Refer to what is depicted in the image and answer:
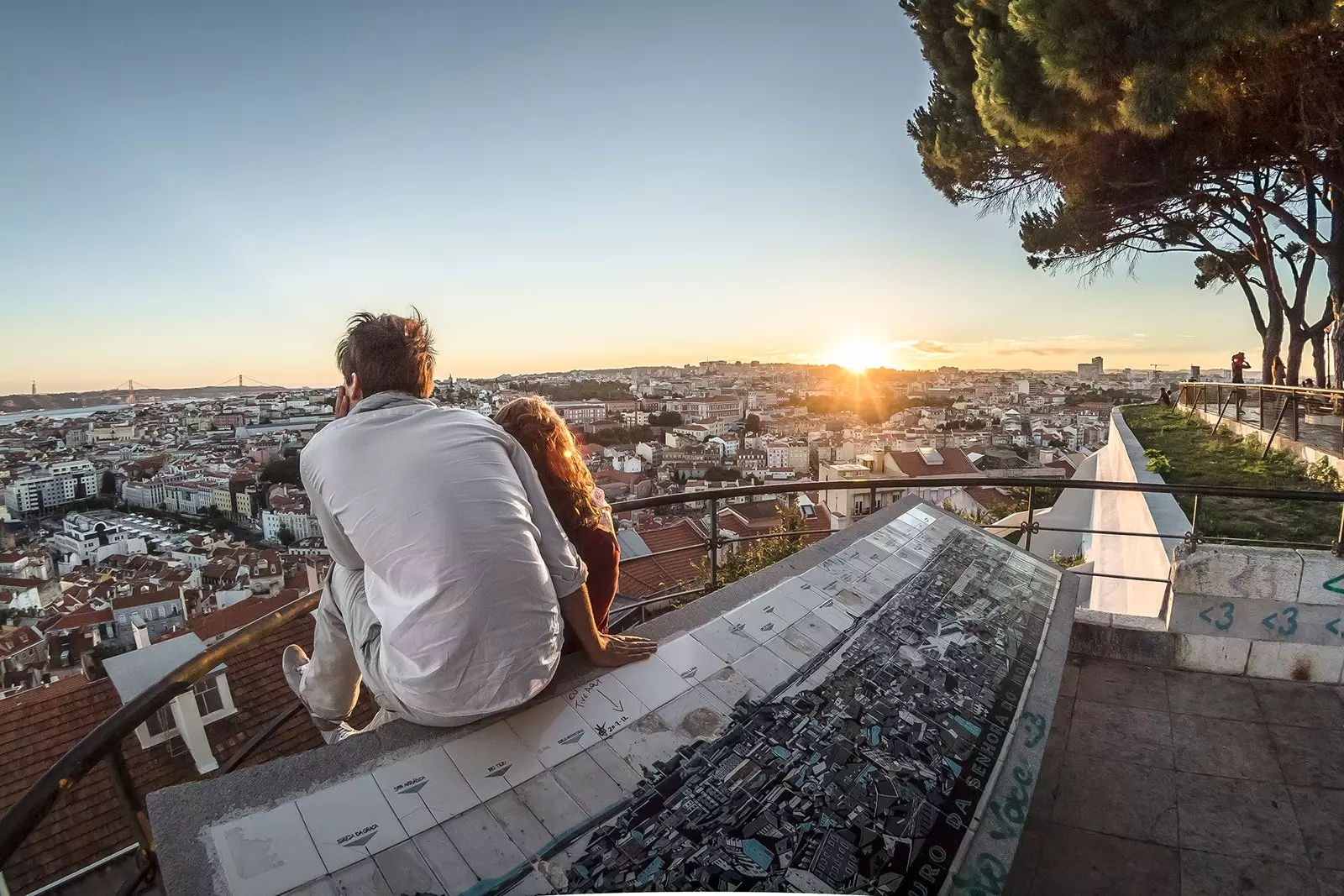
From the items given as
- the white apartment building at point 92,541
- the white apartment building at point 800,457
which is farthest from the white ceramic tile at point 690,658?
the white apartment building at point 800,457

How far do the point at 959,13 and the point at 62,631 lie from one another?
14354 mm

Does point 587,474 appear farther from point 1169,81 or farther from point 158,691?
point 1169,81

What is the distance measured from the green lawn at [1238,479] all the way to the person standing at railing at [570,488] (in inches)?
153

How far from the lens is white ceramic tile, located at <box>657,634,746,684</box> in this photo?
1.64 metres

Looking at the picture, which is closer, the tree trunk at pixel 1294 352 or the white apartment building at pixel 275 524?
the white apartment building at pixel 275 524

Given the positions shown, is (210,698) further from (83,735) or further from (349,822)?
(349,822)

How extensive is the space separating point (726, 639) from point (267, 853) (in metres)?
1.13

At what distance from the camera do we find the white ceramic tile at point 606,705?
1.41 metres

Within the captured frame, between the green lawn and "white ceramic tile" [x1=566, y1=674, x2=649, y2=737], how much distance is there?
3967 millimetres

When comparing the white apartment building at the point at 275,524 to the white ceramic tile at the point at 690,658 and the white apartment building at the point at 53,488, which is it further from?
the white ceramic tile at the point at 690,658

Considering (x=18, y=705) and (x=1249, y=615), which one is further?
(x=18, y=705)

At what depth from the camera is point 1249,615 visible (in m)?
3.06

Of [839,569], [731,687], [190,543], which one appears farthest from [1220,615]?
[190,543]

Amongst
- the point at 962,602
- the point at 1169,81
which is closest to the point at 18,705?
the point at 962,602
